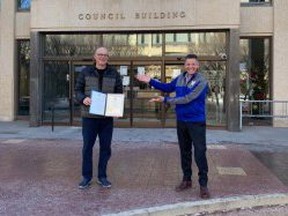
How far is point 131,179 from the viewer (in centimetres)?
821

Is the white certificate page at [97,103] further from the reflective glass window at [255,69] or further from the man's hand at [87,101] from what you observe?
the reflective glass window at [255,69]

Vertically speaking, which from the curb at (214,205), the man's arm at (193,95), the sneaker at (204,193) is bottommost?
the curb at (214,205)

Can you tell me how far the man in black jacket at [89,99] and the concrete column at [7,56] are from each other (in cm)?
1176

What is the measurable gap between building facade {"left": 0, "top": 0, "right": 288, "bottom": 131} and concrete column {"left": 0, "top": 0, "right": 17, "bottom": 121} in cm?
192

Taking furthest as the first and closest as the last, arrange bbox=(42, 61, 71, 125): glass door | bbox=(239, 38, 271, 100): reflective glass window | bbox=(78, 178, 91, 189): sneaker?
bbox=(239, 38, 271, 100): reflective glass window → bbox=(42, 61, 71, 125): glass door → bbox=(78, 178, 91, 189): sneaker

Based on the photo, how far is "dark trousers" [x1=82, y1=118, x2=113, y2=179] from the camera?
24.5ft

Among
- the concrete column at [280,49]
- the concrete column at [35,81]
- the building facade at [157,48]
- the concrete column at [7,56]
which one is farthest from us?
the concrete column at [7,56]

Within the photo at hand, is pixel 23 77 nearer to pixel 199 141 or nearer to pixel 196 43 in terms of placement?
pixel 196 43

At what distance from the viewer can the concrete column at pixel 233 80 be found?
15.7 metres

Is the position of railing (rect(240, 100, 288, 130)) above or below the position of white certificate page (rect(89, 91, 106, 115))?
below

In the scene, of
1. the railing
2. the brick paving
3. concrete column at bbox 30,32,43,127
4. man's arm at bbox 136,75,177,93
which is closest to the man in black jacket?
the brick paving

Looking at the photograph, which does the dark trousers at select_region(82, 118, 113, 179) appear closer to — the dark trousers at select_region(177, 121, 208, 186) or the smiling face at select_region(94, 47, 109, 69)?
the smiling face at select_region(94, 47, 109, 69)

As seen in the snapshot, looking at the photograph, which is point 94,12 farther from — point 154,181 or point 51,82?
point 154,181

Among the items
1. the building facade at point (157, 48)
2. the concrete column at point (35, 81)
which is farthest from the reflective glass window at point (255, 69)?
the concrete column at point (35, 81)
